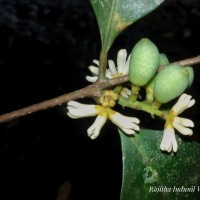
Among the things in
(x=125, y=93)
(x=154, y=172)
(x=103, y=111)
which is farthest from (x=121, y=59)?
(x=154, y=172)

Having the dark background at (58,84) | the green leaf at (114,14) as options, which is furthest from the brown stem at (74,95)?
the dark background at (58,84)

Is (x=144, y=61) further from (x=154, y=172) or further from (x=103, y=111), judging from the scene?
(x=154, y=172)

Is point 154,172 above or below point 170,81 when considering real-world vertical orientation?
below

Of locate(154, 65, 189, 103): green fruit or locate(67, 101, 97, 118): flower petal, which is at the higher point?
locate(154, 65, 189, 103): green fruit

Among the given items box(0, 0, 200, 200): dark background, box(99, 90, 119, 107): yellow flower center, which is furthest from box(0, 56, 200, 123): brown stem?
box(0, 0, 200, 200): dark background

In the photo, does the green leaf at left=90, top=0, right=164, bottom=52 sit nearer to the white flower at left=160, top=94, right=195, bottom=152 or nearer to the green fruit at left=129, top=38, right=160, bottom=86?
the green fruit at left=129, top=38, right=160, bottom=86

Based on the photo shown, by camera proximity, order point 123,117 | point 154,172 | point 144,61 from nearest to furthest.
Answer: point 144,61 < point 123,117 < point 154,172
